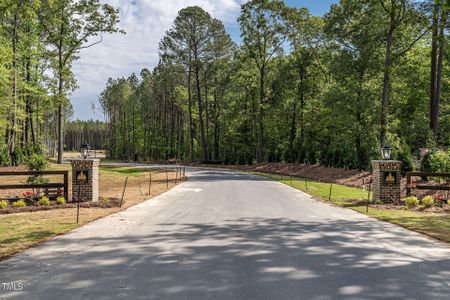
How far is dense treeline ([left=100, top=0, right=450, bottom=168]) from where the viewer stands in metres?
26.7

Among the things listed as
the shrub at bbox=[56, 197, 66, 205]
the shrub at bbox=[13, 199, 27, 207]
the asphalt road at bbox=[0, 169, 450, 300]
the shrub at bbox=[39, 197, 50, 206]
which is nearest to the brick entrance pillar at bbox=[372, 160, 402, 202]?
the asphalt road at bbox=[0, 169, 450, 300]

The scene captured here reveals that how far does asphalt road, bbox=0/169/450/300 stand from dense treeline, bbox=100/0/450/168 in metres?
5.92

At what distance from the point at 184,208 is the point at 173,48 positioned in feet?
128

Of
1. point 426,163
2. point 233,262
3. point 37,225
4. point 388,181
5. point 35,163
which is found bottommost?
point 37,225

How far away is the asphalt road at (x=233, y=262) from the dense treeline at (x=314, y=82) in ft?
19.4

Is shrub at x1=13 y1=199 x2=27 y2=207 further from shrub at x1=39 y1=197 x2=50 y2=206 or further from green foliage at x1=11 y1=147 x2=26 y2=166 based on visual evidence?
green foliage at x1=11 y1=147 x2=26 y2=166

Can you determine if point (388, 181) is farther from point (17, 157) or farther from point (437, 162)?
point (17, 157)

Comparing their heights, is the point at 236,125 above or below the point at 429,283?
above

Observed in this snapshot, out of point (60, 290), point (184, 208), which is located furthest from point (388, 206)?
point (60, 290)

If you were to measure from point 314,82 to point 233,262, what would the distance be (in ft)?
129

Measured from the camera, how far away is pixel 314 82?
142ft

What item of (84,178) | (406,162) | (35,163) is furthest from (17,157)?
(406,162)

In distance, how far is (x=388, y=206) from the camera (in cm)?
1376

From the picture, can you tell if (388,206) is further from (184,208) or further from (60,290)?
(60,290)
